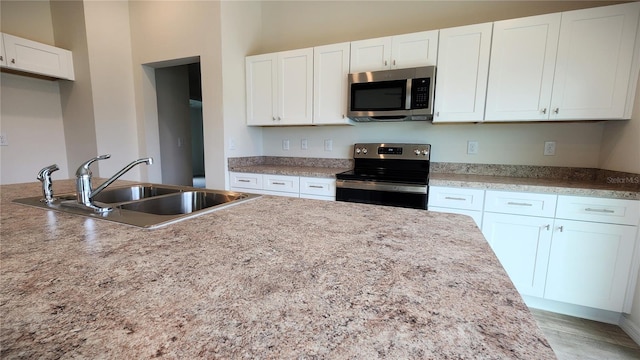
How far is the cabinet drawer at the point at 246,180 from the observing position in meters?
2.71

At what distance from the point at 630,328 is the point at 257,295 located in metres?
2.49

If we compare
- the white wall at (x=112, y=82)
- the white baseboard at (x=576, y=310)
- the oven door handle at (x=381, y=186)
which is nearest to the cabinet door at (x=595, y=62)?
the oven door handle at (x=381, y=186)

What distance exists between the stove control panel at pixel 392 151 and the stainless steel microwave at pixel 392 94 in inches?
10.4

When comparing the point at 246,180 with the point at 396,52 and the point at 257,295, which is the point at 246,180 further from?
the point at 257,295

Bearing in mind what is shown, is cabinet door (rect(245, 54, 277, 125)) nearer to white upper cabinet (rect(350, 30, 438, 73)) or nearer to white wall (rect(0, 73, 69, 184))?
white upper cabinet (rect(350, 30, 438, 73))

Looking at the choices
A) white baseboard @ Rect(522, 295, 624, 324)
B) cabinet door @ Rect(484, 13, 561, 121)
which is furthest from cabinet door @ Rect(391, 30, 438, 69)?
white baseboard @ Rect(522, 295, 624, 324)

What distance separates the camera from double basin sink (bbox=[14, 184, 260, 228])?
0.93 m

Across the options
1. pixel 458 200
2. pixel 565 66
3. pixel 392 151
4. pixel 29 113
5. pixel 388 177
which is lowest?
pixel 458 200

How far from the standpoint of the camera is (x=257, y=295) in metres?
0.47

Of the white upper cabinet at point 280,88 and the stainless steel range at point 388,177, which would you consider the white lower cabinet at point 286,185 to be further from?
the white upper cabinet at point 280,88

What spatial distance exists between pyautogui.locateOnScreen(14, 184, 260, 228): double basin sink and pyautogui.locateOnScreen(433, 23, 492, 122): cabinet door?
1.77 meters

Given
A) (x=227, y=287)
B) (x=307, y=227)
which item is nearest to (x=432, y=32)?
(x=307, y=227)

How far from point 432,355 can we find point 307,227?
0.57 metres

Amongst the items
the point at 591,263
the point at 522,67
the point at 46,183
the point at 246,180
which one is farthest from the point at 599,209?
the point at 46,183
